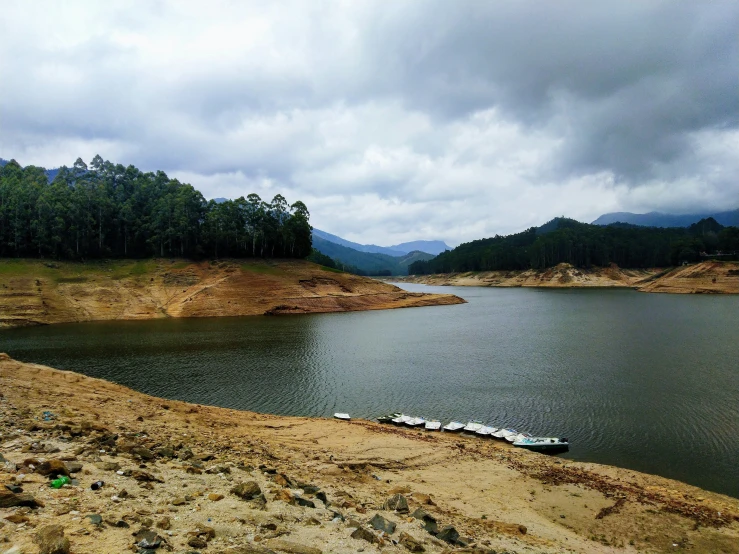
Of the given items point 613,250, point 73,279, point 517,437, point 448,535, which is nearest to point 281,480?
point 448,535

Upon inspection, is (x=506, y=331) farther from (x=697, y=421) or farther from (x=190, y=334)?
(x=190, y=334)

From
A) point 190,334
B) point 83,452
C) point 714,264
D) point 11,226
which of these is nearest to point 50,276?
point 11,226

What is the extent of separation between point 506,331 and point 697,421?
32150 millimetres

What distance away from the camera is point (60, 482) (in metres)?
8.97

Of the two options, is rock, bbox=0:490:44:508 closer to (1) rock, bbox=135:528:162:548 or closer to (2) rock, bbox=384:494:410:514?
(1) rock, bbox=135:528:162:548

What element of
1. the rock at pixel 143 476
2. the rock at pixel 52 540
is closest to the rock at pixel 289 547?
the rock at pixel 52 540

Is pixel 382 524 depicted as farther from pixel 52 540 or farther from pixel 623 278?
pixel 623 278

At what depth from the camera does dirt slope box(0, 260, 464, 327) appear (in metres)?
64.0

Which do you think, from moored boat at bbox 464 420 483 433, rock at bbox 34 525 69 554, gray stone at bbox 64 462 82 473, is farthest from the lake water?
rock at bbox 34 525 69 554

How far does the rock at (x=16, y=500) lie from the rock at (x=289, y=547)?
4.45m

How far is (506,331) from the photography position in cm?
5397

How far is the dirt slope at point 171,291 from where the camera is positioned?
63969mm

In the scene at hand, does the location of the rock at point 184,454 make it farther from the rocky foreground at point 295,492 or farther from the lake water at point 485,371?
the lake water at point 485,371

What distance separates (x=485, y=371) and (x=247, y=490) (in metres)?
26.5
